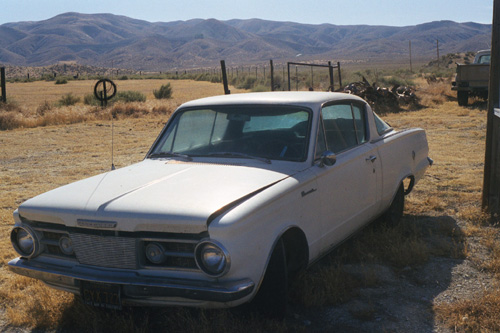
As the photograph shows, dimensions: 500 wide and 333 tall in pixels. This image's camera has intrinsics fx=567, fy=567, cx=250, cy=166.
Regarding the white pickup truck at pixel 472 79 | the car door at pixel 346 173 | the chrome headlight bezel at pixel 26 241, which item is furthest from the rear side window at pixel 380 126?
the white pickup truck at pixel 472 79

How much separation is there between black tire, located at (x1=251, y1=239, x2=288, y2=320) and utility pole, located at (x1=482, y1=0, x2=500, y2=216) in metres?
3.28

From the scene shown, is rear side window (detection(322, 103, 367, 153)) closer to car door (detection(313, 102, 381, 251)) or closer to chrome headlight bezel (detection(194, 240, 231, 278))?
car door (detection(313, 102, 381, 251))

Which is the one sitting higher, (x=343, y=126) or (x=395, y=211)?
(x=343, y=126)

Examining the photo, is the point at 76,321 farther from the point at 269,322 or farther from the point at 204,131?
the point at 204,131

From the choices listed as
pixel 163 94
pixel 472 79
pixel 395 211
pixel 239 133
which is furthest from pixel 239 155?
pixel 163 94

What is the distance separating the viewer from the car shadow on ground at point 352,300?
3.70 meters

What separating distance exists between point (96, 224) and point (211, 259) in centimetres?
74

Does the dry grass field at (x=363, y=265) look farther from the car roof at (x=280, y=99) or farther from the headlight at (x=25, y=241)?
the car roof at (x=280, y=99)

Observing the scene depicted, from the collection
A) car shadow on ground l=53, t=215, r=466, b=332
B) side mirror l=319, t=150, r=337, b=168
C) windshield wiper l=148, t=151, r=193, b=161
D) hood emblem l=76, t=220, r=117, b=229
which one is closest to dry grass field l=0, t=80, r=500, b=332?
car shadow on ground l=53, t=215, r=466, b=332

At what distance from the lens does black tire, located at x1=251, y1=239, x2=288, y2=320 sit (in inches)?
141

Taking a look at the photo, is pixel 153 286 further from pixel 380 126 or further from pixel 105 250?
pixel 380 126

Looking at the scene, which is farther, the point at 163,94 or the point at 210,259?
the point at 163,94

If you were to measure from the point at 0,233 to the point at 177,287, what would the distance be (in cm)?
377

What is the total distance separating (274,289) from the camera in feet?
11.8
